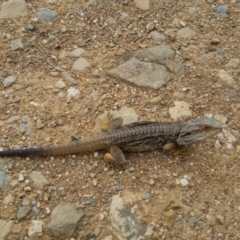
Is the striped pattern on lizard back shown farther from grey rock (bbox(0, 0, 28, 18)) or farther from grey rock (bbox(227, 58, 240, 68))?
grey rock (bbox(0, 0, 28, 18))

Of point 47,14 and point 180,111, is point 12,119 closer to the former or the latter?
point 47,14

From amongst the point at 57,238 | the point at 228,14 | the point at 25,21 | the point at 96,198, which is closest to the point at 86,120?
the point at 96,198

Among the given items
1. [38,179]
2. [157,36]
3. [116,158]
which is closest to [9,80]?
[38,179]

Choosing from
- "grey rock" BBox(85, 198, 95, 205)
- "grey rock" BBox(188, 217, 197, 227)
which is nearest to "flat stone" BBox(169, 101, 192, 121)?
"grey rock" BBox(188, 217, 197, 227)

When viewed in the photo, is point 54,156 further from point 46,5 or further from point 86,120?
point 46,5

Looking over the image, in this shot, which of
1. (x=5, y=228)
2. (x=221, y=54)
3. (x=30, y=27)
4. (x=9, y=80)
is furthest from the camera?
(x=30, y=27)

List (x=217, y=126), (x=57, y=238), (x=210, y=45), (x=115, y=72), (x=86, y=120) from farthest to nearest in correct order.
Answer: (x=210, y=45), (x=115, y=72), (x=86, y=120), (x=217, y=126), (x=57, y=238)

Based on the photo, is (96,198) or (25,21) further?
(25,21)
